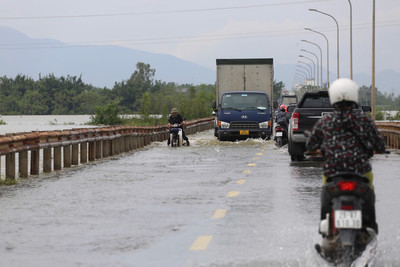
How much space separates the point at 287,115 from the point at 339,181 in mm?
24139

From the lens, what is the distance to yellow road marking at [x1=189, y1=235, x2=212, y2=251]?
385 inches

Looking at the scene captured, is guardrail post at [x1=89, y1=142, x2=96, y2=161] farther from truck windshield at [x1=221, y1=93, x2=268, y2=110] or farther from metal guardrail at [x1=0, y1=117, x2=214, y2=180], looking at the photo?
truck windshield at [x1=221, y1=93, x2=268, y2=110]

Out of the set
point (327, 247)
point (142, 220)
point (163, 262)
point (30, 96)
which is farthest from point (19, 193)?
point (30, 96)

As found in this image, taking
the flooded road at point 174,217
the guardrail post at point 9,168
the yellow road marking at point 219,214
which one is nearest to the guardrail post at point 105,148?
the flooded road at point 174,217

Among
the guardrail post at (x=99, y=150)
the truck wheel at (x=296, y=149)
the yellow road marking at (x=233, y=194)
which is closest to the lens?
the yellow road marking at (x=233, y=194)

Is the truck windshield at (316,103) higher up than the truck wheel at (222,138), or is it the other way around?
the truck windshield at (316,103)

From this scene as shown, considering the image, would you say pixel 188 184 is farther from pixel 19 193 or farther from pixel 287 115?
pixel 287 115

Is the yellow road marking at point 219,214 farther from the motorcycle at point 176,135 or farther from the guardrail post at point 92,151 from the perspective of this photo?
the motorcycle at point 176,135

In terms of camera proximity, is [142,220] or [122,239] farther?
[142,220]

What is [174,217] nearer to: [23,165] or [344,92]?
[344,92]

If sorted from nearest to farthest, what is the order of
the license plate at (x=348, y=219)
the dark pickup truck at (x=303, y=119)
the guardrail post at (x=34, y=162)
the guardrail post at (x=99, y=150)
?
the license plate at (x=348, y=219) < the guardrail post at (x=34, y=162) < the dark pickup truck at (x=303, y=119) < the guardrail post at (x=99, y=150)

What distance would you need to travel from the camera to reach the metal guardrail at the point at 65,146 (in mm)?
19203

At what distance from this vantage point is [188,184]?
17609mm

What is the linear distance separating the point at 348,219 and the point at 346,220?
19 mm
